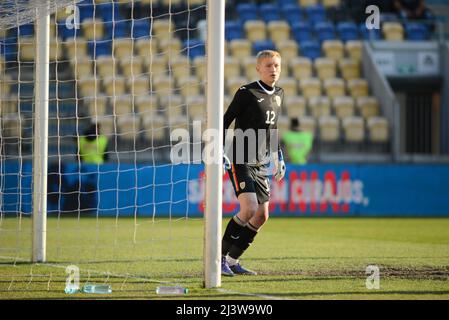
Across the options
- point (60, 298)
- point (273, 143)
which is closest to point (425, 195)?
point (273, 143)

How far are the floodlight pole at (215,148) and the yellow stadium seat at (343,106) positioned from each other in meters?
15.1

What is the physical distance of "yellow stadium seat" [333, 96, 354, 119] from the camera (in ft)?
73.8

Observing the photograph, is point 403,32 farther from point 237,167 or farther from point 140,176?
point 237,167

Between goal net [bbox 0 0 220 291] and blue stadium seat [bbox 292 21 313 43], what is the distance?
2856 millimetres

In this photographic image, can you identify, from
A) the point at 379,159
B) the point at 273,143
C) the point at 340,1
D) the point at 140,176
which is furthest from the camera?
the point at 340,1

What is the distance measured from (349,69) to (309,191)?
19.5 feet

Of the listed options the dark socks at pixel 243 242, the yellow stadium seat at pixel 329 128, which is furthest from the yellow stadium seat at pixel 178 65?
the dark socks at pixel 243 242

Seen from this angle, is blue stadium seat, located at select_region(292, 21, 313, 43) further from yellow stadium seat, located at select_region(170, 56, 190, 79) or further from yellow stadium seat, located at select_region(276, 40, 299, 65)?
yellow stadium seat, located at select_region(170, 56, 190, 79)

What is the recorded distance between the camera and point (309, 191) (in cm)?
1892

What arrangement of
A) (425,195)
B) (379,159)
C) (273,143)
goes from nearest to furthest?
(273,143) < (425,195) < (379,159)

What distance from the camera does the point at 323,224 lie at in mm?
16719

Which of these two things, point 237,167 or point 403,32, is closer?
point 237,167

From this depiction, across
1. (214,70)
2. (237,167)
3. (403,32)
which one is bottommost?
(237,167)

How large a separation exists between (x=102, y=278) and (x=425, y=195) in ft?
39.9
